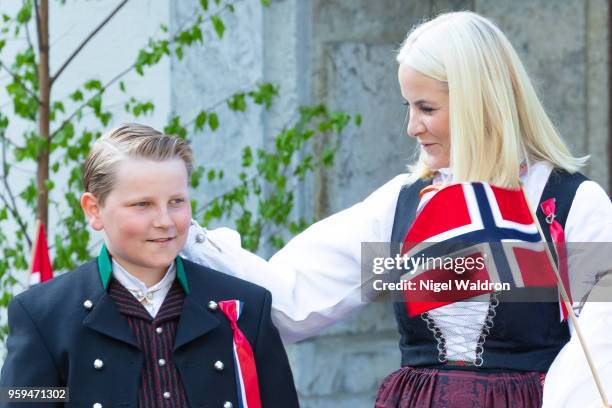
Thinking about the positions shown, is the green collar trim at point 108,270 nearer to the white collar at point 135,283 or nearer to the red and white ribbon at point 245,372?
the white collar at point 135,283

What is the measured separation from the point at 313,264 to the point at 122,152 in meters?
0.62

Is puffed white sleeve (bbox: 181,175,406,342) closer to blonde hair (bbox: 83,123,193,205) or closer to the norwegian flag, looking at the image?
the norwegian flag

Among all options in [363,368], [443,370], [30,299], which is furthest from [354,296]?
[363,368]

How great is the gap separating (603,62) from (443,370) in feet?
10.0

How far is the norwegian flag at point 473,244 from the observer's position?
2.93 metres

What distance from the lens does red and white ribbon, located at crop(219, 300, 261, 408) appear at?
2.84m

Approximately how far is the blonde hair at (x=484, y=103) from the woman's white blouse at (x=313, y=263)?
0.96 ft

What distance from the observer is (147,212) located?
279 cm

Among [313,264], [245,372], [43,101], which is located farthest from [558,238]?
[43,101]

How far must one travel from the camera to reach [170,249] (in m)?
2.82

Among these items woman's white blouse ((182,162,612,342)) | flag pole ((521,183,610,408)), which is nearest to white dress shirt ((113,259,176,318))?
woman's white blouse ((182,162,612,342))

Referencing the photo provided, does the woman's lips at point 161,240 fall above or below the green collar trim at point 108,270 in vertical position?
above

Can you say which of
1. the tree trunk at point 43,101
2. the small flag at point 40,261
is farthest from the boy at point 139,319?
the tree trunk at point 43,101

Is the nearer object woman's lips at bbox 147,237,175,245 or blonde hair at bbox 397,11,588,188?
woman's lips at bbox 147,237,175,245
